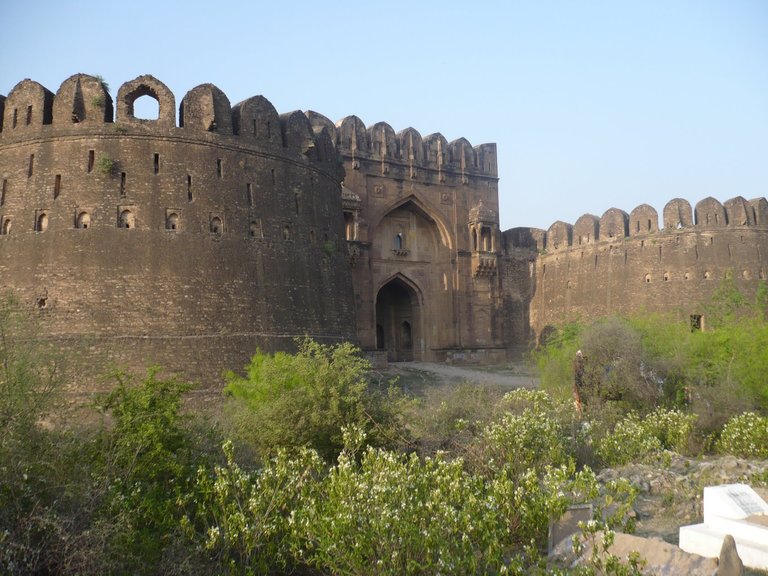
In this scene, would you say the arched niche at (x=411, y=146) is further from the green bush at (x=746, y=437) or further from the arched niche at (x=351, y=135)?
the green bush at (x=746, y=437)

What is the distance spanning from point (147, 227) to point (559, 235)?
17967 millimetres

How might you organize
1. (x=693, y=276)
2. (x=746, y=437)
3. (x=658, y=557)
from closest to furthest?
(x=658, y=557) → (x=746, y=437) → (x=693, y=276)

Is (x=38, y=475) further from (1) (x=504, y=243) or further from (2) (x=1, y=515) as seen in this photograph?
(1) (x=504, y=243)

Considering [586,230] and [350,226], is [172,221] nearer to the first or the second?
[350,226]

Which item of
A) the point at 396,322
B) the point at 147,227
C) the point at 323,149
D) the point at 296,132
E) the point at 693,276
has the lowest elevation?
the point at 396,322

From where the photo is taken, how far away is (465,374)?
2164 centimetres

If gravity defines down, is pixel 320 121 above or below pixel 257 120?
above

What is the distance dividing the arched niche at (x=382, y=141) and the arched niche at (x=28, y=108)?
11895 millimetres

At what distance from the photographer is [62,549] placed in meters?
4.89

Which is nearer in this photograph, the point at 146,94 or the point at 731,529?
the point at 731,529

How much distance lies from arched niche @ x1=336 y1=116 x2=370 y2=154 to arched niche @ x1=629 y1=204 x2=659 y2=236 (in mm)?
9309

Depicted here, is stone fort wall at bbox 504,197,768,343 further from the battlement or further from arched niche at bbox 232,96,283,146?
arched niche at bbox 232,96,283,146

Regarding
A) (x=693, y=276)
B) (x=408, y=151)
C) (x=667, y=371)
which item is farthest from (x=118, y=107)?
(x=693, y=276)

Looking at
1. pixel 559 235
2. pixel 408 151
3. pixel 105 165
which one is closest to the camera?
pixel 105 165
